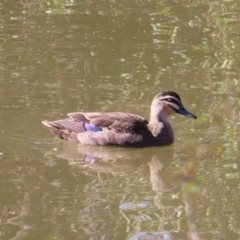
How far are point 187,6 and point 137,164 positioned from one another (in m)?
7.35

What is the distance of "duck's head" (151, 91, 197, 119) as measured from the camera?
459 inches

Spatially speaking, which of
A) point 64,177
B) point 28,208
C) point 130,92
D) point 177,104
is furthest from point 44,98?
point 28,208

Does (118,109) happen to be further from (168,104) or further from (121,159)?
(121,159)

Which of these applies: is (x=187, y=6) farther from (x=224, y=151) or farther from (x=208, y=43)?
(x=224, y=151)

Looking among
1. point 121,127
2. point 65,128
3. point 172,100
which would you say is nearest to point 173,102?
point 172,100

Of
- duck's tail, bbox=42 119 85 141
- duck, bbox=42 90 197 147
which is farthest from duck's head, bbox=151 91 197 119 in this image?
duck's tail, bbox=42 119 85 141

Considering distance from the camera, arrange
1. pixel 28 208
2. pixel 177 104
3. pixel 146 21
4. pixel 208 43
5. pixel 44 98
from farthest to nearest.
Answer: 1. pixel 146 21
2. pixel 208 43
3. pixel 44 98
4. pixel 177 104
5. pixel 28 208

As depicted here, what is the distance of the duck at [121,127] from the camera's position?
11.4 metres

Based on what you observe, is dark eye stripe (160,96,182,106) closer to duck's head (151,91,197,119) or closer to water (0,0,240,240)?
duck's head (151,91,197,119)

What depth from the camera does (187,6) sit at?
17.6 meters

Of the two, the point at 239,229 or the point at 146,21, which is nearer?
the point at 239,229

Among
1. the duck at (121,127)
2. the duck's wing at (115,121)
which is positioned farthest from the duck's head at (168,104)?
the duck's wing at (115,121)

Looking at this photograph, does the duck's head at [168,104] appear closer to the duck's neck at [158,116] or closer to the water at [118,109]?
the duck's neck at [158,116]

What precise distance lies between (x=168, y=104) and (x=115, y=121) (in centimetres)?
69
